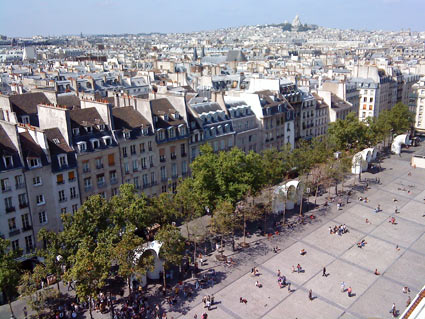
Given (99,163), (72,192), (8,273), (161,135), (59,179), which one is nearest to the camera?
(8,273)

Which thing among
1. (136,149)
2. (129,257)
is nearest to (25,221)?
(129,257)

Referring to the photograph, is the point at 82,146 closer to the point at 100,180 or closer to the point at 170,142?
the point at 100,180

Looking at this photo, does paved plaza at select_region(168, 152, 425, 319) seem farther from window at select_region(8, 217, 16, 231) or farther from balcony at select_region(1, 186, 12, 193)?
balcony at select_region(1, 186, 12, 193)

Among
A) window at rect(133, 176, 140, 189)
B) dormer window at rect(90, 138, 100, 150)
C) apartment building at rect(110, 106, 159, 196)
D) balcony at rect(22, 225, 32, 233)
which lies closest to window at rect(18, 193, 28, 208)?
balcony at rect(22, 225, 32, 233)

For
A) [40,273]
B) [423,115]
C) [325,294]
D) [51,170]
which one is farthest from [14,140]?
[423,115]

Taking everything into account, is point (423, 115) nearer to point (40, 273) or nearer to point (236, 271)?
point (236, 271)
